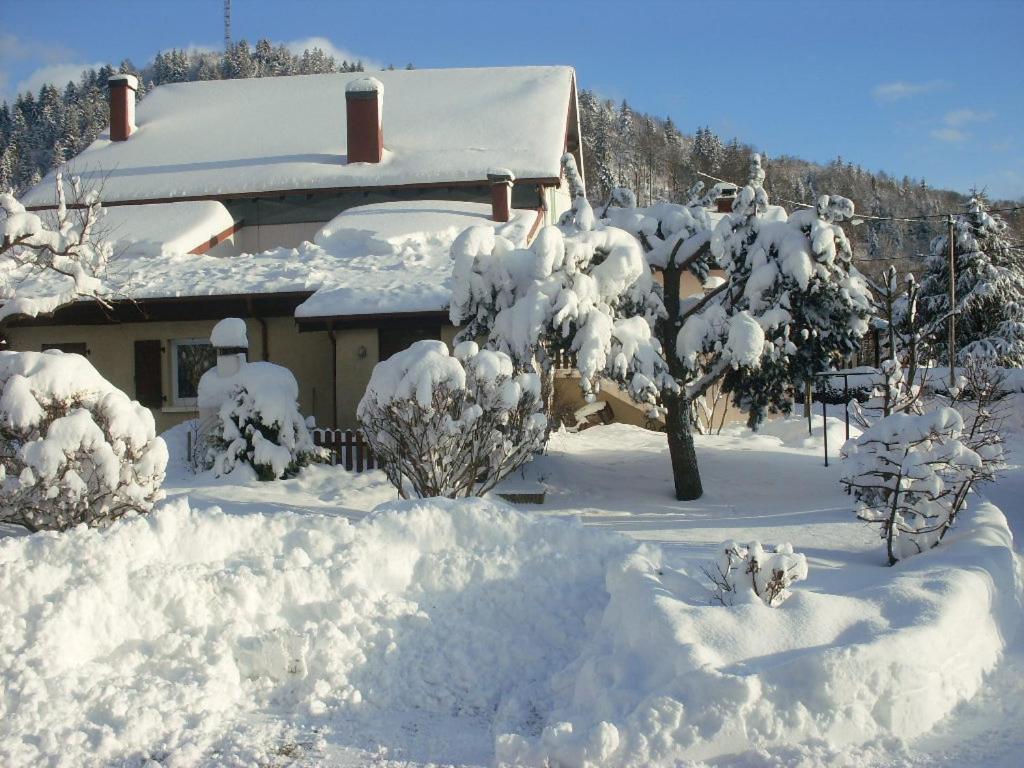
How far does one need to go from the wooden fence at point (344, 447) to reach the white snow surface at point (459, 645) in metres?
4.94

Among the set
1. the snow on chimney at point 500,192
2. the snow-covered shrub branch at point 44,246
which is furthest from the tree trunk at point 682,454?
the snow on chimney at point 500,192

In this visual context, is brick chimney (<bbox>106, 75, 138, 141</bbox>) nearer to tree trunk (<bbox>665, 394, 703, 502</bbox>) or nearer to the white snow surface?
tree trunk (<bbox>665, 394, 703, 502</bbox>)

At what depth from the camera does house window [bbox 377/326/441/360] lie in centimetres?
1619

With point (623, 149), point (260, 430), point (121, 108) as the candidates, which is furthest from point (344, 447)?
point (623, 149)

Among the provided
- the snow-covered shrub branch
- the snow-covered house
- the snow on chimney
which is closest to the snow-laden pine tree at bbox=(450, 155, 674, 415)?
the snow-covered house

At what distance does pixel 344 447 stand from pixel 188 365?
598 centimetres

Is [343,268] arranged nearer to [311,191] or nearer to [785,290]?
[311,191]

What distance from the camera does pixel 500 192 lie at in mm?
21000

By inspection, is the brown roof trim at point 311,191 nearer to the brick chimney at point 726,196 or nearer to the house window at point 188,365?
the brick chimney at point 726,196

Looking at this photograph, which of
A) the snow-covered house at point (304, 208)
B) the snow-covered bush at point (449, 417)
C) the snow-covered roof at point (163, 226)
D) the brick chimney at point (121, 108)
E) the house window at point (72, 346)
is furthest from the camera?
the brick chimney at point (121, 108)

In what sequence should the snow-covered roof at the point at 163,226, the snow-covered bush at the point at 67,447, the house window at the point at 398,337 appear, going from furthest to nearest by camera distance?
the snow-covered roof at the point at 163,226 < the house window at the point at 398,337 < the snow-covered bush at the point at 67,447

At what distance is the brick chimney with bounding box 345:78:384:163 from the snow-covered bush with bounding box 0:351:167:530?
16828 mm

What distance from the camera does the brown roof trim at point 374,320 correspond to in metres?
15.5

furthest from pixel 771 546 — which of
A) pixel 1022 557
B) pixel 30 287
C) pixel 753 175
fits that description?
pixel 30 287
